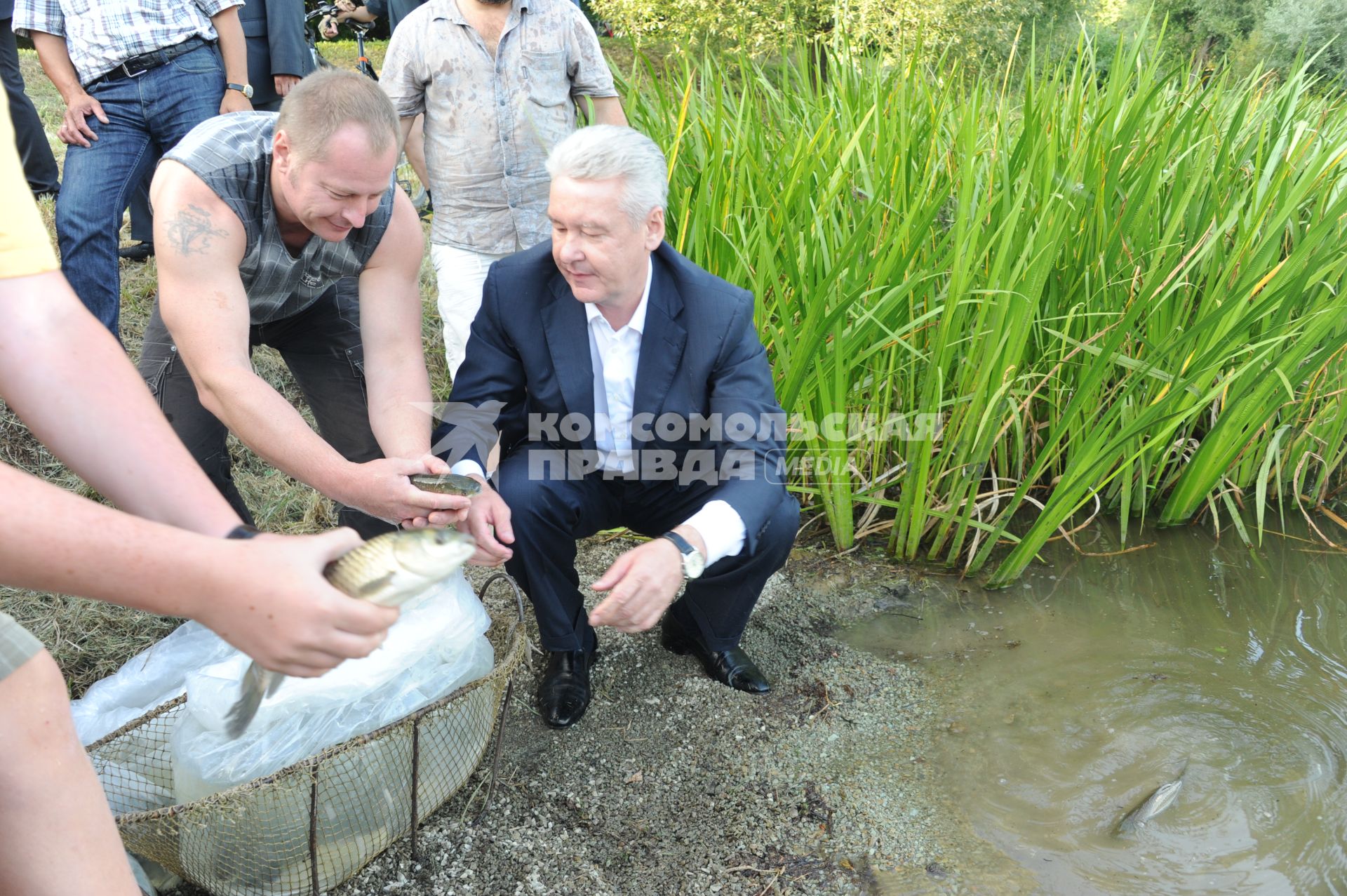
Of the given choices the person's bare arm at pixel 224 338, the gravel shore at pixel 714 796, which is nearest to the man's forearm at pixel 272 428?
the person's bare arm at pixel 224 338

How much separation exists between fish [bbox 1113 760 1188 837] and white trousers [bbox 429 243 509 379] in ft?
7.48

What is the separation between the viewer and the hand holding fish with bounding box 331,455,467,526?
1883 mm

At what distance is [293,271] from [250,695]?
45.5 inches

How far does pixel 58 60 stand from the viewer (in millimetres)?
3016

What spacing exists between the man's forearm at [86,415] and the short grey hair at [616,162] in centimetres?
115

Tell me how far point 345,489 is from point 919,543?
1801 millimetres

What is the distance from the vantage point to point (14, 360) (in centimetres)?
109

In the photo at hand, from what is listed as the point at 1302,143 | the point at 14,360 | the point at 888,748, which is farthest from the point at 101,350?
the point at 1302,143

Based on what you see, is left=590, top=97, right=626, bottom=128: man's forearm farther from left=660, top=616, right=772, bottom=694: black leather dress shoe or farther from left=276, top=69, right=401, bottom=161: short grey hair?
left=660, top=616, right=772, bottom=694: black leather dress shoe

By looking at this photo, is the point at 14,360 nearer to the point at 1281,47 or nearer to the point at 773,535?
the point at 773,535

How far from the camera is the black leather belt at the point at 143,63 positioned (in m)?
2.91

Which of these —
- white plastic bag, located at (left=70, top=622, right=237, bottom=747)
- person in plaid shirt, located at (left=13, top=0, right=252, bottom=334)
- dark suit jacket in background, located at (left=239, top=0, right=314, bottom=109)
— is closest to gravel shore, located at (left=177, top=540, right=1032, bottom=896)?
white plastic bag, located at (left=70, top=622, right=237, bottom=747)

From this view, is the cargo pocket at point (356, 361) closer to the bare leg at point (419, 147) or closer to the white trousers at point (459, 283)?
Answer: the white trousers at point (459, 283)

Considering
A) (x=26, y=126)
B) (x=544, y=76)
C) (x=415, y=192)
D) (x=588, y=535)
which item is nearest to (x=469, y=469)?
(x=588, y=535)
